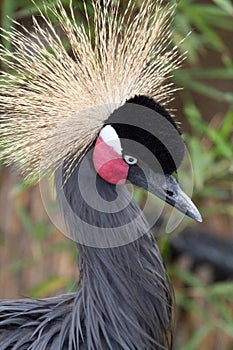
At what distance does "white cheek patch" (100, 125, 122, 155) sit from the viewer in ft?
5.70

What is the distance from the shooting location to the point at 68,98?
5.96ft

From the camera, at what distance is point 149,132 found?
171 centimetres

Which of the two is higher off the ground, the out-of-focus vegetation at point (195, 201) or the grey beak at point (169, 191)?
the grey beak at point (169, 191)

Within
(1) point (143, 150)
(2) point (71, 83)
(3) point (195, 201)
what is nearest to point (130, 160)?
Answer: (1) point (143, 150)

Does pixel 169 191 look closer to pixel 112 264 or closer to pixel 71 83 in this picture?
pixel 112 264

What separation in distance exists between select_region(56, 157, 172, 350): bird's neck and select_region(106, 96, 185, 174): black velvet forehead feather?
0.11 metres

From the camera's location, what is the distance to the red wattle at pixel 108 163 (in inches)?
68.7

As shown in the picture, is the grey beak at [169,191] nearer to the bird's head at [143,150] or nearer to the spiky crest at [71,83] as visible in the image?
the bird's head at [143,150]

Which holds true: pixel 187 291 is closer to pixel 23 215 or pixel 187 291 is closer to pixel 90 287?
pixel 23 215

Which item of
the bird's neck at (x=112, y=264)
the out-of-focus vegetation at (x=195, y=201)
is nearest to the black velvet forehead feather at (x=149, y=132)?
the bird's neck at (x=112, y=264)

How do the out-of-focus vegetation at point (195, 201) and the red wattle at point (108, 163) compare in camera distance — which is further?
the out-of-focus vegetation at point (195, 201)

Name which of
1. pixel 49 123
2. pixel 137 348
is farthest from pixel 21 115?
pixel 137 348

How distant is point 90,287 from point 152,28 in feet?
1.92

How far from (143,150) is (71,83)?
223mm
